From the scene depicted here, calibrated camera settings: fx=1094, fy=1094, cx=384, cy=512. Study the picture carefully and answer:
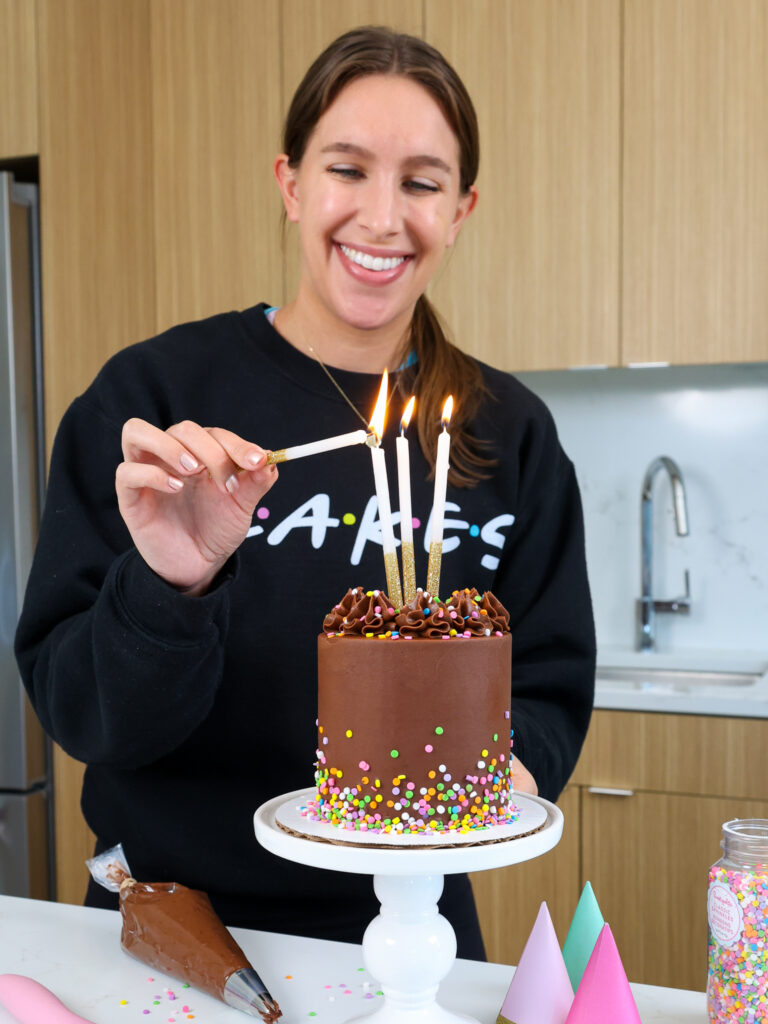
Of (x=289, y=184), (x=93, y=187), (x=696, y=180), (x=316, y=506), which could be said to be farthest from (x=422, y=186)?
(x=93, y=187)

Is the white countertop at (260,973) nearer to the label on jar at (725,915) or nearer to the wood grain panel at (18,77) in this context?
the label on jar at (725,915)

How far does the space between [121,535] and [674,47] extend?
6.03ft

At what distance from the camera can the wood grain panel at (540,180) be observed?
240 cm

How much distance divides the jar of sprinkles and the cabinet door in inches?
55.7

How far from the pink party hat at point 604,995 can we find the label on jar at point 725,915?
0.26ft

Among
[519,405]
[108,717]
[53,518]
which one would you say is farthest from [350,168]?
[108,717]

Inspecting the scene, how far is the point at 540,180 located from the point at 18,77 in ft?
3.85

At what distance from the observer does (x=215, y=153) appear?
8.81ft

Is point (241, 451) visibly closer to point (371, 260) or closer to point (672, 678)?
point (371, 260)

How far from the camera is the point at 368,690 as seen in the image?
0.74m

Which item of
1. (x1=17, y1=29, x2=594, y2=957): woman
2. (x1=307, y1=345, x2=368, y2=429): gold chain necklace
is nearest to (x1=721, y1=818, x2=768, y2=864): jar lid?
(x1=17, y1=29, x2=594, y2=957): woman

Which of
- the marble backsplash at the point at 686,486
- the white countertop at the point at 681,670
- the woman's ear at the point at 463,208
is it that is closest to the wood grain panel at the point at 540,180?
the marble backsplash at the point at 686,486

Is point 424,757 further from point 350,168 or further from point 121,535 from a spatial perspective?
point 350,168

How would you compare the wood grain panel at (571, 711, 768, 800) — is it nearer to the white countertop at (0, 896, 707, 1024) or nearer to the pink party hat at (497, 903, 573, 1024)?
the white countertop at (0, 896, 707, 1024)
